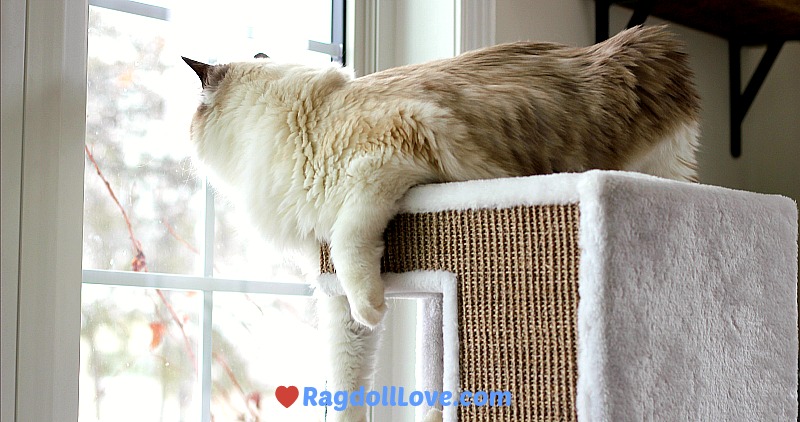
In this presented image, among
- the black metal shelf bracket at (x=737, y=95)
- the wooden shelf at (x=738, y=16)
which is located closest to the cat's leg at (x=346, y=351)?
the wooden shelf at (x=738, y=16)

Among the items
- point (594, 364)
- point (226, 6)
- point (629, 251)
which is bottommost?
point (594, 364)

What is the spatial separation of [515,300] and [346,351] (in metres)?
0.36

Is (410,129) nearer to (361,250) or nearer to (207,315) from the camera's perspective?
(361,250)

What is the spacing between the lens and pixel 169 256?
1.50 metres

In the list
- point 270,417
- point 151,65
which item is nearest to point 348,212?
point 151,65

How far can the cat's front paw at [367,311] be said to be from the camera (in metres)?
1.03

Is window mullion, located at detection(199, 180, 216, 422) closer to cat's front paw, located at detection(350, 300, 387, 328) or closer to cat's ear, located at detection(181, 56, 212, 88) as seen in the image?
cat's ear, located at detection(181, 56, 212, 88)

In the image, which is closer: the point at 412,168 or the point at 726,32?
the point at 412,168

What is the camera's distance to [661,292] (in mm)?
938

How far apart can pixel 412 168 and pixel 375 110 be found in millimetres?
91

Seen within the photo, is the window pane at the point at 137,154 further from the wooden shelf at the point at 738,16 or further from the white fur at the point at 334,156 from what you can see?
the wooden shelf at the point at 738,16

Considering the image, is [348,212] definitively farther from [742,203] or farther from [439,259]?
[742,203]

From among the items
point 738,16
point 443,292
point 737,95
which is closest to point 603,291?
point 443,292

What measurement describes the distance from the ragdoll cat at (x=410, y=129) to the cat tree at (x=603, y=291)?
67 millimetres
